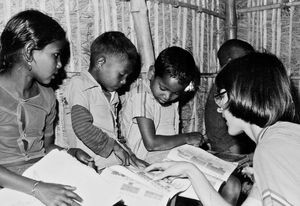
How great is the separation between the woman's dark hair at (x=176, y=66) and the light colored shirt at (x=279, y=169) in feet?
3.39

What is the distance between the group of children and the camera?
150 centimetres

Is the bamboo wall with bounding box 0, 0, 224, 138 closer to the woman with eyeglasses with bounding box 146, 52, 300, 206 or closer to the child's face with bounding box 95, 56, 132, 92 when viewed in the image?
the child's face with bounding box 95, 56, 132, 92

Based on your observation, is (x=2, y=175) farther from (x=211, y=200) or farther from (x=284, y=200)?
(x=284, y=200)

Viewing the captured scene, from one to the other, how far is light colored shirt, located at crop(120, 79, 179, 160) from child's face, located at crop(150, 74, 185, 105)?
2.3 inches

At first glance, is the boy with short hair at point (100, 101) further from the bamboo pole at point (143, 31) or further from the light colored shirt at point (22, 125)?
the bamboo pole at point (143, 31)

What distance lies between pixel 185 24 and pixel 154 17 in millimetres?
476

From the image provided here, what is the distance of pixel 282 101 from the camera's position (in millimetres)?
1503

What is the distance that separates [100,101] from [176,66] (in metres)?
0.54

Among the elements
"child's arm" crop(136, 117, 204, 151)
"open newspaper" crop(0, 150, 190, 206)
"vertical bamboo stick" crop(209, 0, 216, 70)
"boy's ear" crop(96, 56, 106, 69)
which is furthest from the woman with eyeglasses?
"vertical bamboo stick" crop(209, 0, 216, 70)

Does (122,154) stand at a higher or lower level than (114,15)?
lower

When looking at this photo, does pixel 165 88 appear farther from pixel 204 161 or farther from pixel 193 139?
pixel 204 161

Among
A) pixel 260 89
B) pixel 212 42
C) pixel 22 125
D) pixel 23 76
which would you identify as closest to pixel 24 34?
pixel 23 76

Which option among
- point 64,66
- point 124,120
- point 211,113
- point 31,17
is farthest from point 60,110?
point 211,113

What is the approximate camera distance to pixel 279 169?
1.23 metres
